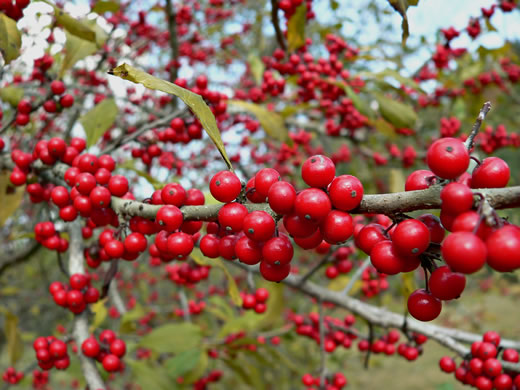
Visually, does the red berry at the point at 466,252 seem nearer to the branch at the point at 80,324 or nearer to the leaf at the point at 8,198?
the branch at the point at 80,324

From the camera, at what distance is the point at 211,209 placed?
3.67 feet

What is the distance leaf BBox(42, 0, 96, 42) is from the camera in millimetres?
1926

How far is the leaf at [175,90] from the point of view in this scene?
3.34 ft

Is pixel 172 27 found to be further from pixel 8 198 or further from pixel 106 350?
pixel 106 350

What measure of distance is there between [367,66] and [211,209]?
5.95 metres

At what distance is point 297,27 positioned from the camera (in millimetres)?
2949

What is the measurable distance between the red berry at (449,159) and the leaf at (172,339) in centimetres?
289

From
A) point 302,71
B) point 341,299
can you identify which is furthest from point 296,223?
point 302,71

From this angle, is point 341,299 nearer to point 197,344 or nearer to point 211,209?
point 197,344

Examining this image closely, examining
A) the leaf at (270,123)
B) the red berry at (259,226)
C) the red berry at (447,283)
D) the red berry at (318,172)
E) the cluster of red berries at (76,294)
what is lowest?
the cluster of red berries at (76,294)

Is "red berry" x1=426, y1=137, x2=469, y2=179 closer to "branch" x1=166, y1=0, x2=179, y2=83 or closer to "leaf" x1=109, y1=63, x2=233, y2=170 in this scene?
"leaf" x1=109, y1=63, x2=233, y2=170

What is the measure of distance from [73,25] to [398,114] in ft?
7.94

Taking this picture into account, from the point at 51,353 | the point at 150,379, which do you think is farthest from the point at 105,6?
the point at 150,379

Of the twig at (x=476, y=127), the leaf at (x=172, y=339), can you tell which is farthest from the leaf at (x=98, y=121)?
the twig at (x=476, y=127)
